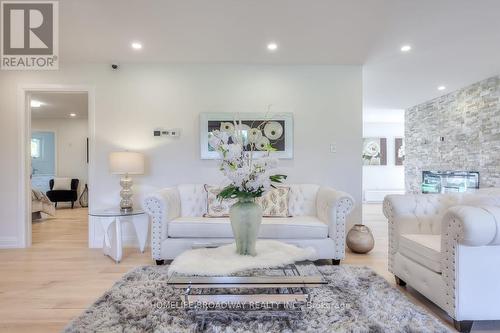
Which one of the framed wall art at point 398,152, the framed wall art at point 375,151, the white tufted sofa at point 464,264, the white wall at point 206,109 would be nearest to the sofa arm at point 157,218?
the white wall at point 206,109

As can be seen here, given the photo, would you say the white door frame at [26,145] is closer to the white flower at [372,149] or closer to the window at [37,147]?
the window at [37,147]

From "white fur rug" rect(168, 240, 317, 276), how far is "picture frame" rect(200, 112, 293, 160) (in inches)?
74.0

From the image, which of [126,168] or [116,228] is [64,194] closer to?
[126,168]

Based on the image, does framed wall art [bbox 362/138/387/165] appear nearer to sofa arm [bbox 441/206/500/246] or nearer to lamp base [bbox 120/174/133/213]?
lamp base [bbox 120/174/133/213]

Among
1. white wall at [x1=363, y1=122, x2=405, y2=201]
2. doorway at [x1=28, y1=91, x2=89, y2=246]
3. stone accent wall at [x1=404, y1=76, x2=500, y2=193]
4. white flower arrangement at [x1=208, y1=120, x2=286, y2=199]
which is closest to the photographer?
white flower arrangement at [x1=208, y1=120, x2=286, y2=199]

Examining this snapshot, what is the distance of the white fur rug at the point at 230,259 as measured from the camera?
180 centimetres

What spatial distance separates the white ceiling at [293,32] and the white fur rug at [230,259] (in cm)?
203

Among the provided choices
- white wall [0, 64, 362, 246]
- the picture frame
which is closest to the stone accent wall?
white wall [0, 64, 362, 246]

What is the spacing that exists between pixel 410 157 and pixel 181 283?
699 centimetres

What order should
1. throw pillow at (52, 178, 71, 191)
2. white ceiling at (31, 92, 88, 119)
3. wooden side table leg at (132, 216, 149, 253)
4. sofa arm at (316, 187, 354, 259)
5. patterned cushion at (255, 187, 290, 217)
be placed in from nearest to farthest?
sofa arm at (316, 187, 354, 259), patterned cushion at (255, 187, 290, 217), wooden side table leg at (132, 216, 149, 253), white ceiling at (31, 92, 88, 119), throw pillow at (52, 178, 71, 191)

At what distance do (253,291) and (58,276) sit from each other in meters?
2.07

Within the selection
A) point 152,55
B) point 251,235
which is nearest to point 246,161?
point 251,235

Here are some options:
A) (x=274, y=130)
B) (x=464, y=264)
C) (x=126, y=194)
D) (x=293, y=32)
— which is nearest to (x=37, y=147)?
(x=126, y=194)

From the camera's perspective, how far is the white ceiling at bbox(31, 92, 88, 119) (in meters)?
5.55
